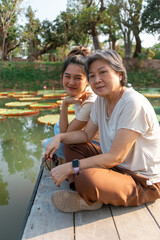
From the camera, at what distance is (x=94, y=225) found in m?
1.05

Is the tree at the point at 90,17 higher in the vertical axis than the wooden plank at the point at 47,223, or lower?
higher

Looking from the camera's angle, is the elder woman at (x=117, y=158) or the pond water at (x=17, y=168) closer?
the elder woman at (x=117, y=158)

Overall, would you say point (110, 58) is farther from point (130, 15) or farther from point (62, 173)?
point (130, 15)

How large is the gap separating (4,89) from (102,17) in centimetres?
738

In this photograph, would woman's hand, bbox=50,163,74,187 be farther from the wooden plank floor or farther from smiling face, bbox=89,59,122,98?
smiling face, bbox=89,59,122,98

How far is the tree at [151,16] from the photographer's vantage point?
12766 millimetres

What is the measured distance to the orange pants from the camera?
102 centimetres

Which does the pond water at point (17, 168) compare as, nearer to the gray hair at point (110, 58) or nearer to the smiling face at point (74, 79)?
the smiling face at point (74, 79)

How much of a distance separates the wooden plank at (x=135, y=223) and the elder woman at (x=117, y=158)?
2.0 inches

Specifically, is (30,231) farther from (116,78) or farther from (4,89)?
(4,89)

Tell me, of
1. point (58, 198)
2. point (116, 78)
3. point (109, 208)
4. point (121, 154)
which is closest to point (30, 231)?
point (58, 198)

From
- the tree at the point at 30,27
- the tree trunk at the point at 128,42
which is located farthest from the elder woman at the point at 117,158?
the tree at the point at 30,27

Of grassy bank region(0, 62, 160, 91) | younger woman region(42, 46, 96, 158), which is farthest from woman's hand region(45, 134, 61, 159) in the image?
grassy bank region(0, 62, 160, 91)

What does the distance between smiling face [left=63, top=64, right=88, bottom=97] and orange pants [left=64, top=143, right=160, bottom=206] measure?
0.68 m
